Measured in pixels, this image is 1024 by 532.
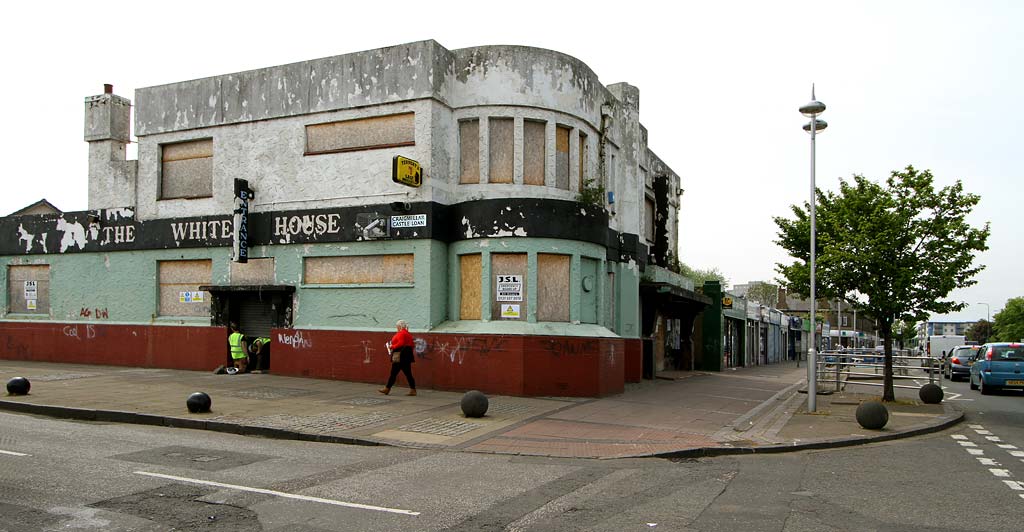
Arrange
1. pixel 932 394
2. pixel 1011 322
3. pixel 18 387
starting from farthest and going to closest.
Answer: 1. pixel 1011 322
2. pixel 932 394
3. pixel 18 387

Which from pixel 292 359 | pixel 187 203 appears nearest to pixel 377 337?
pixel 292 359

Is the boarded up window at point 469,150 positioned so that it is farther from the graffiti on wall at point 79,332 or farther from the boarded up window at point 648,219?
the graffiti on wall at point 79,332

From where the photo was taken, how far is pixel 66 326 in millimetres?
22094

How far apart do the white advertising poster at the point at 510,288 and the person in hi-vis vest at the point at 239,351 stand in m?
7.11

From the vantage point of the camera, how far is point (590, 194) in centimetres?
1822

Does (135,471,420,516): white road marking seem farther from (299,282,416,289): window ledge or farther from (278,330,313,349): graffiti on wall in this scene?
(278,330,313,349): graffiti on wall

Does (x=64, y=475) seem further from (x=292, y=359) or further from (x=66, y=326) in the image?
(x=66, y=326)

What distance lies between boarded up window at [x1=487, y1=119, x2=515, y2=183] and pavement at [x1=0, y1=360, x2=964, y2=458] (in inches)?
202

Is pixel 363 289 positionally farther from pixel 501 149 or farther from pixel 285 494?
pixel 285 494

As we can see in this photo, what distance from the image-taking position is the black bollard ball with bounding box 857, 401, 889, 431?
12.4 meters

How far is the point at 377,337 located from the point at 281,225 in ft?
13.5

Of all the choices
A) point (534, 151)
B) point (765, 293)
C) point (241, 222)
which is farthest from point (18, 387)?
point (765, 293)

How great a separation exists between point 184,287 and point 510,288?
965cm

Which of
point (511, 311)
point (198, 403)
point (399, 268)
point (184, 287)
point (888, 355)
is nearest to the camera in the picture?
point (198, 403)
